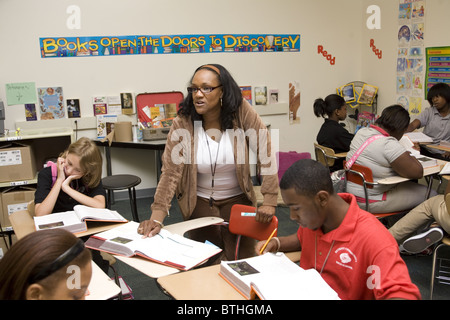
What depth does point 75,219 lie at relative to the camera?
89.6 inches

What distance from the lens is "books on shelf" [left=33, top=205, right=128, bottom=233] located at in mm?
2197

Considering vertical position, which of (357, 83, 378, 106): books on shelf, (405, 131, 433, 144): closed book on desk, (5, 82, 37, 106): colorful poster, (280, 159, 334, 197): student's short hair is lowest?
(405, 131, 433, 144): closed book on desk

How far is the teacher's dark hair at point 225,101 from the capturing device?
7.43 feet

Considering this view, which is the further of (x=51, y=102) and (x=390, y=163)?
(x=51, y=102)

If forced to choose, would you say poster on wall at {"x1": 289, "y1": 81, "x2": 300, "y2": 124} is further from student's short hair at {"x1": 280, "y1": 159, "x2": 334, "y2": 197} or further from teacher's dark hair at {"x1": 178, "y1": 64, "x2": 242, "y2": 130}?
student's short hair at {"x1": 280, "y1": 159, "x2": 334, "y2": 197}

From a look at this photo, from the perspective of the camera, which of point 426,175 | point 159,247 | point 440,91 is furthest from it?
point 440,91

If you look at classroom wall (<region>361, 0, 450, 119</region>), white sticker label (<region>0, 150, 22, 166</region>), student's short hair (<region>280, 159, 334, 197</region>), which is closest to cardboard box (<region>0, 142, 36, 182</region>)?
white sticker label (<region>0, 150, 22, 166</region>)

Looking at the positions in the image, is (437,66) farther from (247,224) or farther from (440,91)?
(247,224)

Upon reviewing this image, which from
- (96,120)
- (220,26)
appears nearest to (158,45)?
(220,26)

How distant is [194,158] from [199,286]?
0.82m

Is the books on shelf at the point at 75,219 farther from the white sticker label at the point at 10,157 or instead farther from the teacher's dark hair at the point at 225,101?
the white sticker label at the point at 10,157

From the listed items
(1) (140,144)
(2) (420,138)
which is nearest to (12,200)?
(1) (140,144)

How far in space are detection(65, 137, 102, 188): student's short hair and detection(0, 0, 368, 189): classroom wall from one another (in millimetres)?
2478
